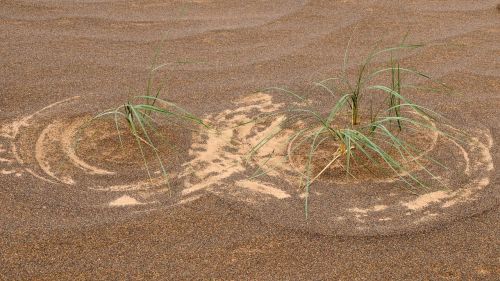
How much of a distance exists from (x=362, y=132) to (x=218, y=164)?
38 centimetres

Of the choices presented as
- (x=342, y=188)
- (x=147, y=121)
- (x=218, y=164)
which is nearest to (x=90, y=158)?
(x=147, y=121)

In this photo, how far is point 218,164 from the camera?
5.52 feet

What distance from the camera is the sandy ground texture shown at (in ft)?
4.43

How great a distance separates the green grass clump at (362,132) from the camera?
158 centimetres

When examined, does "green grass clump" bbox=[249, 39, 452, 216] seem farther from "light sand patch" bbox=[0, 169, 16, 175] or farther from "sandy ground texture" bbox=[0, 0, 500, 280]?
"light sand patch" bbox=[0, 169, 16, 175]

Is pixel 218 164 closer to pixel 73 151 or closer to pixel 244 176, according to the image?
pixel 244 176

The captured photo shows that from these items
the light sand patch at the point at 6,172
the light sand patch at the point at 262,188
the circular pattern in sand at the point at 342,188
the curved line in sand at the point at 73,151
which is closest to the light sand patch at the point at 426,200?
the circular pattern in sand at the point at 342,188

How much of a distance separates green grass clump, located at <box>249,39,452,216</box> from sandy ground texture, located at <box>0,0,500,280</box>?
50 millimetres

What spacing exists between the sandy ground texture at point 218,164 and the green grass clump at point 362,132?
50 mm

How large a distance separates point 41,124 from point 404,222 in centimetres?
97

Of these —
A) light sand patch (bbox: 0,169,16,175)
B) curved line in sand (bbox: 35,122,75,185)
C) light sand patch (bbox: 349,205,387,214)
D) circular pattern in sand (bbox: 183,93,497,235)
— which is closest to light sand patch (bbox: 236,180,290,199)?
circular pattern in sand (bbox: 183,93,497,235)

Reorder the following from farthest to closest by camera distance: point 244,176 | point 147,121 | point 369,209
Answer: point 147,121, point 244,176, point 369,209

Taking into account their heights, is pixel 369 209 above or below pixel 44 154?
below

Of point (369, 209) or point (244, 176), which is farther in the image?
point (244, 176)
